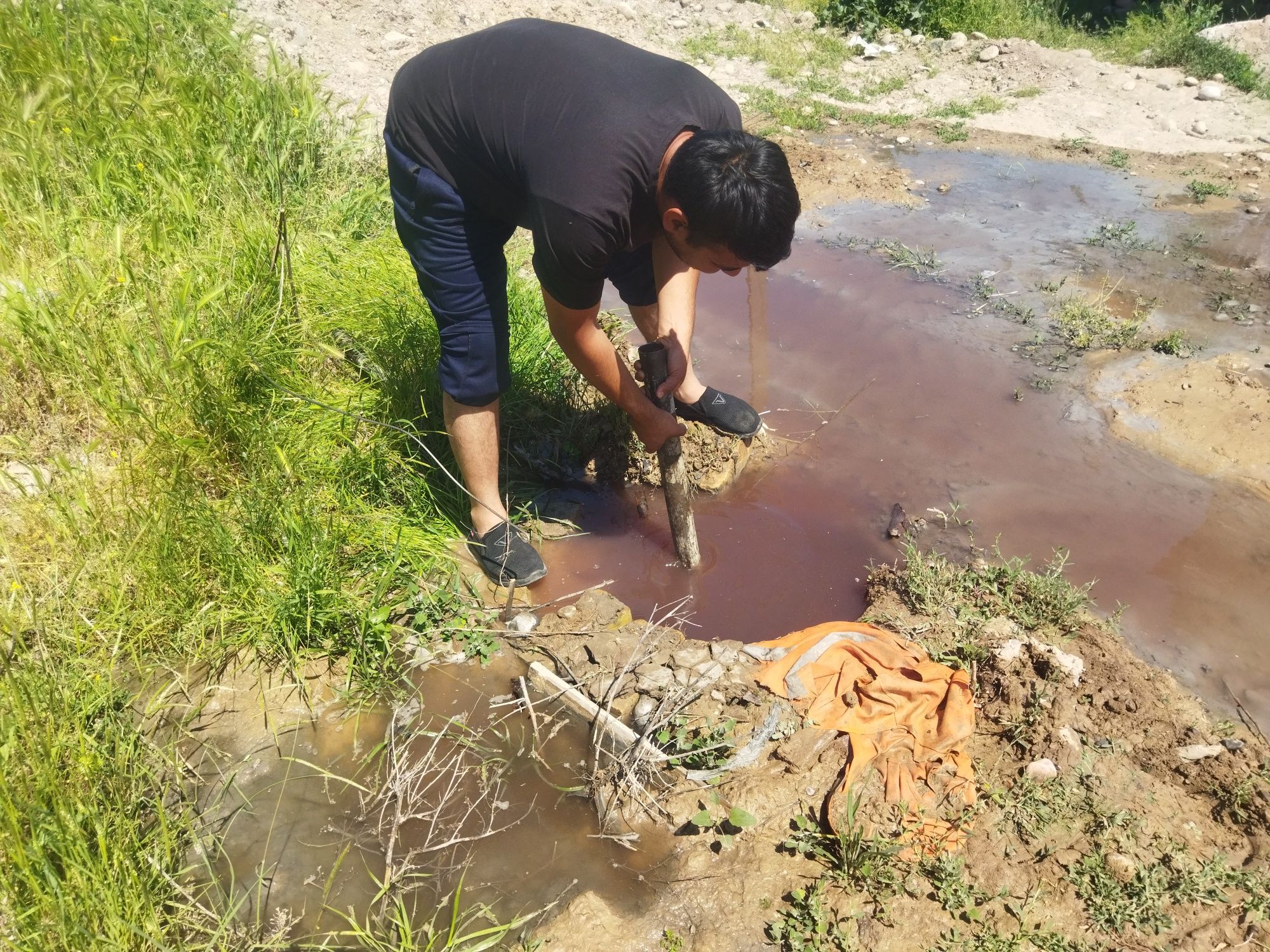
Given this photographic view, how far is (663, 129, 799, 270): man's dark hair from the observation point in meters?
1.91

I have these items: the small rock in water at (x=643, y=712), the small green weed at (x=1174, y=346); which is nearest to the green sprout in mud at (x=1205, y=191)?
the small green weed at (x=1174, y=346)

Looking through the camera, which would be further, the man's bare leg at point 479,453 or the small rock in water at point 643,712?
the man's bare leg at point 479,453

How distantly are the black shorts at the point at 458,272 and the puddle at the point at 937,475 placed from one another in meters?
0.85

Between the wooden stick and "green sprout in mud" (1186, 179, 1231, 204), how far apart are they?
15.3ft

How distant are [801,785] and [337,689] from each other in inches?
53.9

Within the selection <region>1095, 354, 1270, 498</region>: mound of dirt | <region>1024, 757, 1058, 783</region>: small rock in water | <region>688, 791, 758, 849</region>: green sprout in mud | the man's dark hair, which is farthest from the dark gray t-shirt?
<region>1095, 354, 1270, 498</region>: mound of dirt

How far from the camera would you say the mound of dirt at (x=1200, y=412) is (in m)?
3.32

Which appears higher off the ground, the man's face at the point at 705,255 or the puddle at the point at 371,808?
the man's face at the point at 705,255

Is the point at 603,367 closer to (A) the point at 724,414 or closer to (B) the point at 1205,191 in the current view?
(A) the point at 724,414

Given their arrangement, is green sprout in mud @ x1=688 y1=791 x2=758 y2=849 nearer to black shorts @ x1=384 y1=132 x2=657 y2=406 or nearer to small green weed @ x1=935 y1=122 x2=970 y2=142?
black shorts @ x1=384 y1=132 x2=657 y2=406

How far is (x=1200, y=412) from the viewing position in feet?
11.6

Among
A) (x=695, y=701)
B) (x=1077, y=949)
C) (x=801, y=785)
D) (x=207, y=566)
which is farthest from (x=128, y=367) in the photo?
(x=1077, y=949)

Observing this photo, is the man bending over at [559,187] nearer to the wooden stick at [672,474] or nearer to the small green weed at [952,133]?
the wooden stick at [672,474]

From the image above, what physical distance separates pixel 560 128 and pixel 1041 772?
207cm
